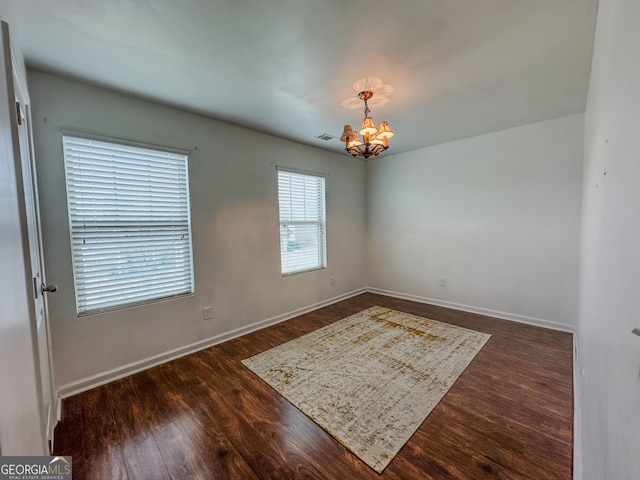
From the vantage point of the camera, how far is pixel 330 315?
3.73 m

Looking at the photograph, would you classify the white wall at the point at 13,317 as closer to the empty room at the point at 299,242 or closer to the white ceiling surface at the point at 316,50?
the empty room at the point at 299,242

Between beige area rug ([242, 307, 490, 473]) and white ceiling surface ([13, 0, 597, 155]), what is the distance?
250cm

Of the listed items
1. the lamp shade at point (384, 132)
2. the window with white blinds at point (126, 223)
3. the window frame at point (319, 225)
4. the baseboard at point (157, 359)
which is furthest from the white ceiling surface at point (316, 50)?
the baseboard at point (157, 359)

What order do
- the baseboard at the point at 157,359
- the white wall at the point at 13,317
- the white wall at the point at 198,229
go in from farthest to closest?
the baseboard at the point at 157,359 < the white wall at the point at 198,229 < the white wall at the point at 13,317

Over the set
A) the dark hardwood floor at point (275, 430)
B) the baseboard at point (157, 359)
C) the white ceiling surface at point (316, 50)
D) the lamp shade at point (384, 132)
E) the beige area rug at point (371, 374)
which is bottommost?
the dark hardwood floor at point (275, 430)

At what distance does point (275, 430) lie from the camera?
1682 millimetres

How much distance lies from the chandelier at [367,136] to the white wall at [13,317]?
6.53ft

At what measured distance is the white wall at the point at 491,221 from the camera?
304cm

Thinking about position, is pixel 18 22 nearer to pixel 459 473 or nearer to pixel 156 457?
pixel 156 457

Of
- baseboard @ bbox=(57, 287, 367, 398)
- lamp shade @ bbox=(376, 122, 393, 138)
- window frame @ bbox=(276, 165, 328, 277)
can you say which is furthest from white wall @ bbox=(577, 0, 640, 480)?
window frame @ bbox=(276, 165, 328, 277)

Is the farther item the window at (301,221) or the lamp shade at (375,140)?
the window at (301,221)

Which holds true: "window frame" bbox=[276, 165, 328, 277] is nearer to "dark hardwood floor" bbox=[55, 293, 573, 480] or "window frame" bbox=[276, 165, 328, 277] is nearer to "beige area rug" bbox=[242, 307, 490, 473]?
"beige area rug" bbox=[242, 307, 490, 473]

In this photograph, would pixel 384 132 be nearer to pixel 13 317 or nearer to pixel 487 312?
pixel 13 317

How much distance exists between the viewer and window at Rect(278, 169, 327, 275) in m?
3.64
